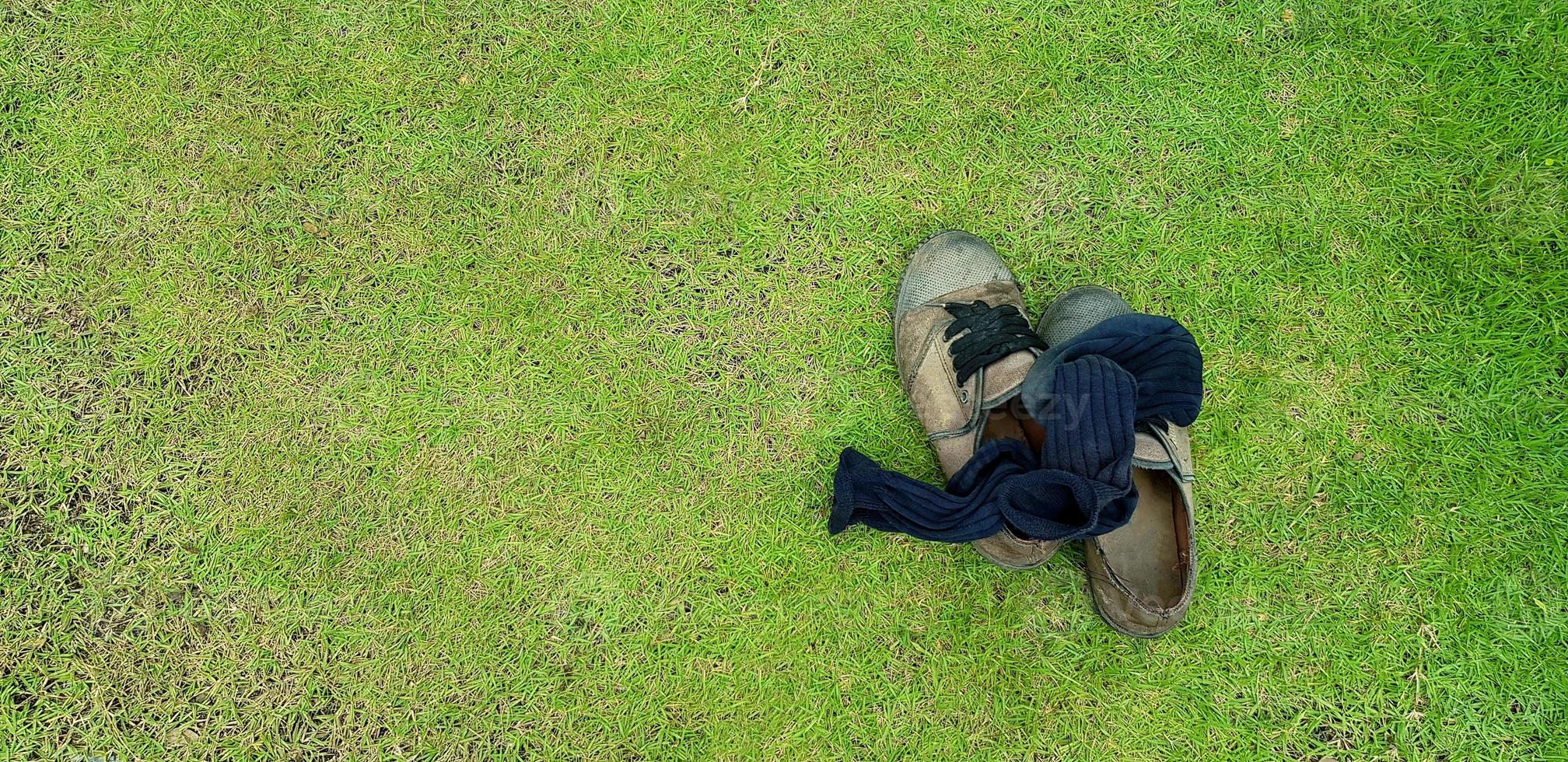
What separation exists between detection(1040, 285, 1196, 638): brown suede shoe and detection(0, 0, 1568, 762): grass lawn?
144mm

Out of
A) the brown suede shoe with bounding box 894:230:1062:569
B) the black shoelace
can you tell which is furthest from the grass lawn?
the black shoelace

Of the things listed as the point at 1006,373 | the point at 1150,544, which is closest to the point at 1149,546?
the point at 1150,544

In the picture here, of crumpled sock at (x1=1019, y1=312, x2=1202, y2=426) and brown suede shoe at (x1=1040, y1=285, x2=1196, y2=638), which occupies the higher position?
crumpled sock at (x1=1019, y1=312, x2=1202, y2=426)

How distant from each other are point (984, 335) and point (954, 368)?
137 mm

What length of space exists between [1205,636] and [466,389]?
246cm

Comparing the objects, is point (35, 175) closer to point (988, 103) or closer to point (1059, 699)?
point (988, 103)

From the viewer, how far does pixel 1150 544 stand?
7.34 ft

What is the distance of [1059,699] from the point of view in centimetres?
232

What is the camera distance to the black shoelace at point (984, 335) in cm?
229

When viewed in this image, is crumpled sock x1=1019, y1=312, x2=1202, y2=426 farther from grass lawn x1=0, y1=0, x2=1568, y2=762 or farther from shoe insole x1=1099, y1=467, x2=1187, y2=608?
grass lawn x1=0, y1=0, x2=1568, y2=762

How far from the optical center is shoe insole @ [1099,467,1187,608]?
2.21 m

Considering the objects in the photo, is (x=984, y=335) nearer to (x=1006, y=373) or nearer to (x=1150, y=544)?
(x=1006, y=373)

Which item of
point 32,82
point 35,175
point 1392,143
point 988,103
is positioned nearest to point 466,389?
point 35,175

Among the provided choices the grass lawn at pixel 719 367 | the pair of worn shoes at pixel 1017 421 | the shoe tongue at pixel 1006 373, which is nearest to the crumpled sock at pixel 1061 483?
the pair of worn shoes at pixel 1017 421
